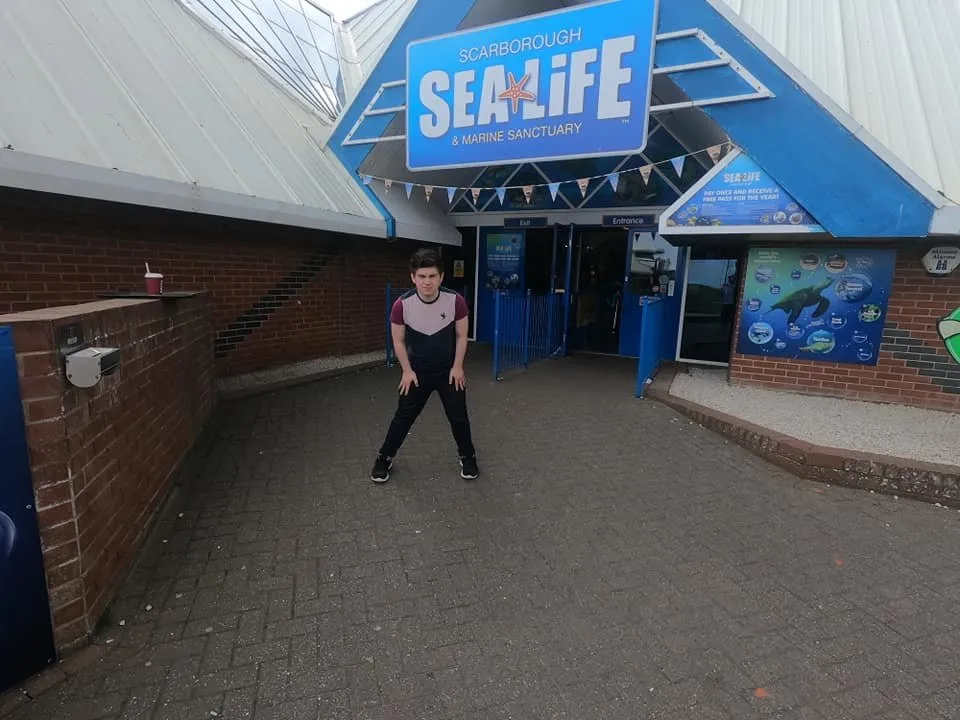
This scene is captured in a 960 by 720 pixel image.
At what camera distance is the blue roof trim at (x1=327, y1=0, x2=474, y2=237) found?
22.2 ft

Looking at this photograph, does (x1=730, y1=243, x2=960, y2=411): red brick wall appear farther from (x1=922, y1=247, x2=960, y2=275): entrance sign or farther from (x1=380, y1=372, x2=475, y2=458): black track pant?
(x1=380, y1=372, x2=475, y2=458): black track pant

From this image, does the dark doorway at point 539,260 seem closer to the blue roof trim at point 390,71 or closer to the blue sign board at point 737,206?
the blue roof trim at point 390,71

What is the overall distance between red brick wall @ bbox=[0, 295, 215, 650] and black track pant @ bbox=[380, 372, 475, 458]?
1579 mm

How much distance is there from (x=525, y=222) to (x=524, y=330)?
2783 mm

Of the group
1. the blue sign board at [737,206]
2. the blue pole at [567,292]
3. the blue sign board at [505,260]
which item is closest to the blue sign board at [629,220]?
the blue pole at [567,292]

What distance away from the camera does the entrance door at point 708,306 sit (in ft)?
26.9

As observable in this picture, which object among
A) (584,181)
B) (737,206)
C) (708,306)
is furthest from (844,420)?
(584,181)

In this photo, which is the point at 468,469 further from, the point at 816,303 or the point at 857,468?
the point at 816,303

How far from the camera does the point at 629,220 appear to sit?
28.7ft

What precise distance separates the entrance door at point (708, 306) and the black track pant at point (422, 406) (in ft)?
19.6

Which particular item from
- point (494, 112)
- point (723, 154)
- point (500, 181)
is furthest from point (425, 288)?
point (500, 181)

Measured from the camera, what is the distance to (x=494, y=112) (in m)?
6.50

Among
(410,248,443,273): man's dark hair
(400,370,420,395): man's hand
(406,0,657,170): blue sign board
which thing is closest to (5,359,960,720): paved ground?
(400,370,420,395): man's hand

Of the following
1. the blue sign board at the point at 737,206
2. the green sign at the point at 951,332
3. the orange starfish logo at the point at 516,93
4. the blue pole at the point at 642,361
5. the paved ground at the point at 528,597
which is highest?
the orange starfish logo at the point at 516,93
